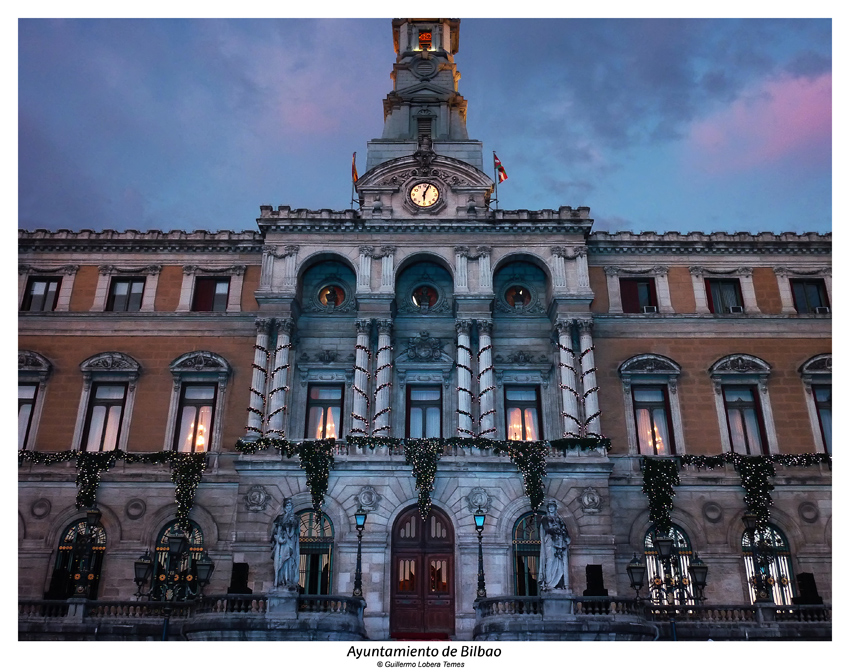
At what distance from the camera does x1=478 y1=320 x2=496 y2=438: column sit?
31.5 meters

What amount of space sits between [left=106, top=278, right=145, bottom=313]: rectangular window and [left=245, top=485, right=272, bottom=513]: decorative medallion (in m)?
12.3

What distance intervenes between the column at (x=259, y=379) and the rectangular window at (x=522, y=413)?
11085 mm

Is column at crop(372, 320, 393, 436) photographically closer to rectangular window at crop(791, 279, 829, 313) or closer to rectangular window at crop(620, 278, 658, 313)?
rectangular window at crop(620, 278, 658, 313)

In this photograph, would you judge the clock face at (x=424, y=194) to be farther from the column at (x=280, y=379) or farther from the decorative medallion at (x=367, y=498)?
the decorative medallion at (x=367, y=498)

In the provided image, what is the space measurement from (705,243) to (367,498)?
21107 millimetres

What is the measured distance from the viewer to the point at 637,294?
35969mm

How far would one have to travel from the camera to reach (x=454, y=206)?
3606cm

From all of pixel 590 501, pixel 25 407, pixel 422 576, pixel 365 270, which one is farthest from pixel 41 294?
pixel 590 501

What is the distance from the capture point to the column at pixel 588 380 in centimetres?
3134

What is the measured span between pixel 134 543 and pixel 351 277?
1544cm

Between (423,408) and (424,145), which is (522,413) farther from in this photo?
(424,145)

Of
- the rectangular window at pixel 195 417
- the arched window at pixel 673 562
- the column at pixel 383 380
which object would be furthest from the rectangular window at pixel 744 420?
the rectangular window at pixel 195 417

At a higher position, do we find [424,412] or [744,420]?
[424,412]
